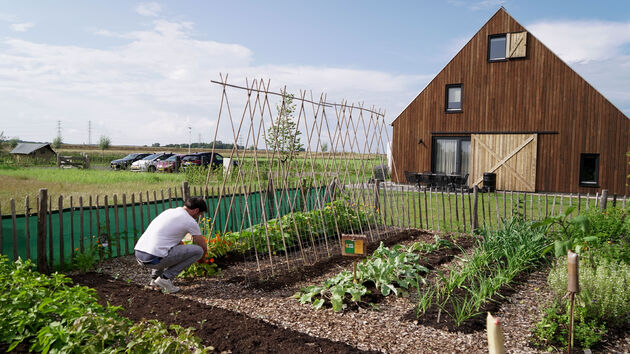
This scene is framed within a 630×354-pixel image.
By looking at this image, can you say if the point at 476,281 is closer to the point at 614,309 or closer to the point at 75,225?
the point at 614,309

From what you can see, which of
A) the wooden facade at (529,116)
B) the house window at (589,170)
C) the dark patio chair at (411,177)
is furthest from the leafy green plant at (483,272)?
the house window at (589,170)

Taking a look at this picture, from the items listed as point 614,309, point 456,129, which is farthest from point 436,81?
point 614,309

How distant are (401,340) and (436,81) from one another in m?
15.6

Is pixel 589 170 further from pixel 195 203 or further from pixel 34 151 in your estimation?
pixel 34 151

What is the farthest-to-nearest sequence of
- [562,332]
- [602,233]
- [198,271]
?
[602,233]
[198,271]
[562,332]

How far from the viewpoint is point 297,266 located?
20.8ft

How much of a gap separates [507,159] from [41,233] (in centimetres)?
1534

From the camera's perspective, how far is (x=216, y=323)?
403cm

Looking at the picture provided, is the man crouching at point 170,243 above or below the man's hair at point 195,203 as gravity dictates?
below

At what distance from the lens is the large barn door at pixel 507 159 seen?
16141 millimetres

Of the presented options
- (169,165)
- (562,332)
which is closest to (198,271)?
(562,332)

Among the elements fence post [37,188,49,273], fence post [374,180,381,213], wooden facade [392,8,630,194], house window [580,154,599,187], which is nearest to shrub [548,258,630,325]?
fence post [374,180,381,213]

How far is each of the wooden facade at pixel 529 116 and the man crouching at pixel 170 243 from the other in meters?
10.9

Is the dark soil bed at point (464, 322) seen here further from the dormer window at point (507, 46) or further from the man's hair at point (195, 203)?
the dormer window at point (507, 46)
